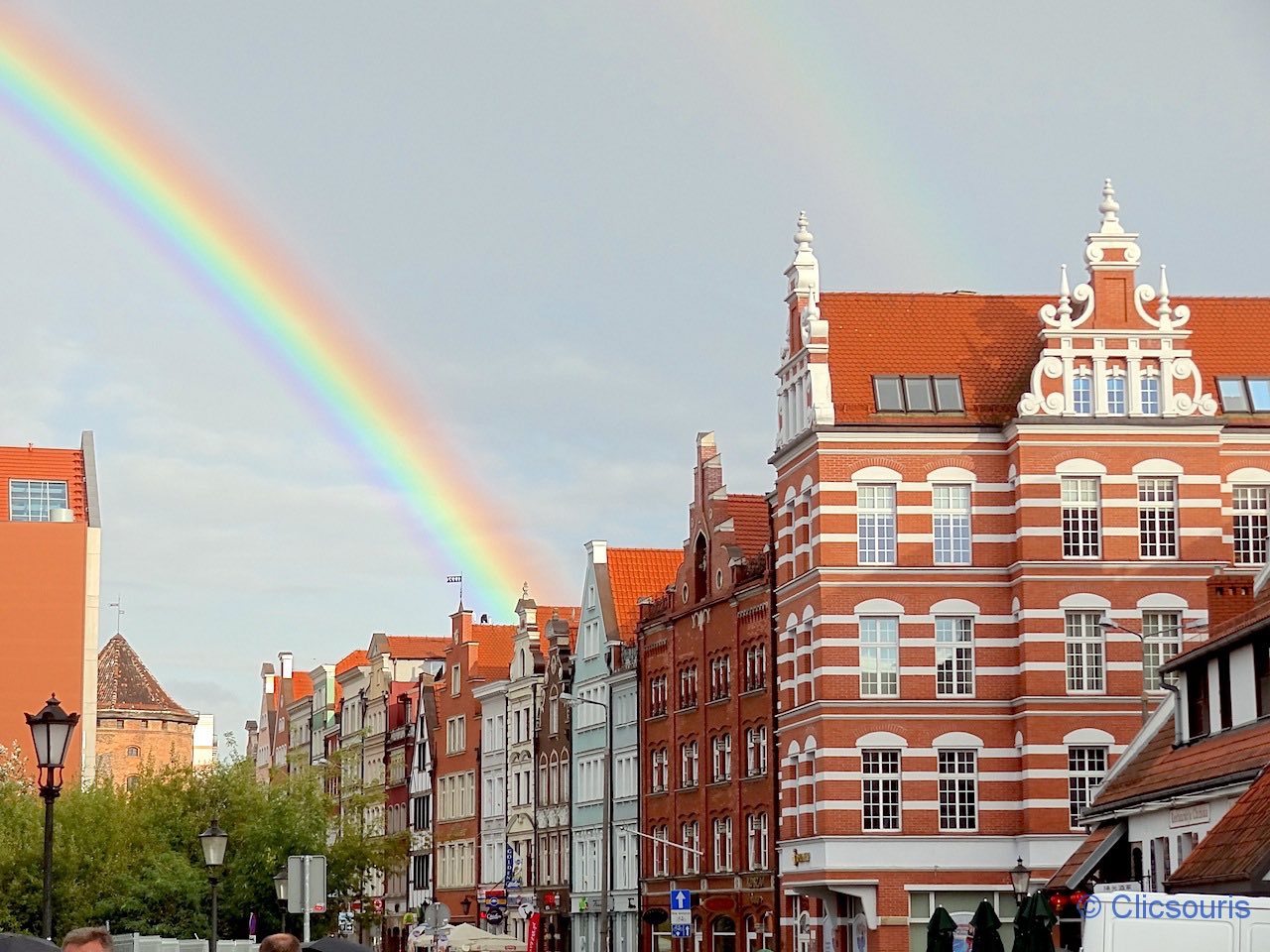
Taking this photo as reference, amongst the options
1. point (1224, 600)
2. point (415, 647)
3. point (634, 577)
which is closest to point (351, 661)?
point (415, 647)

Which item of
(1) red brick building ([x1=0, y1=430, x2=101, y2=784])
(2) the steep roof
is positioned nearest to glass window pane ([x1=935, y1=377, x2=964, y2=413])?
(1) red brick building ([x1=0, y1=430, x2=101, y2=784])

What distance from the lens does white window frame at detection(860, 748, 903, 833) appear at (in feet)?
219

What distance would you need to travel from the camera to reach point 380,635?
488 feet

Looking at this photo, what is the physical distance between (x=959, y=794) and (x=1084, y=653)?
5.89m

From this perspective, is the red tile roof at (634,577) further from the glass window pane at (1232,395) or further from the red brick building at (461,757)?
the glass window pane at (1232,395)

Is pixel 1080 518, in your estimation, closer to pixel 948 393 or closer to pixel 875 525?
pixel 948 393

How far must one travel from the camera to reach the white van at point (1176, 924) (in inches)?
739

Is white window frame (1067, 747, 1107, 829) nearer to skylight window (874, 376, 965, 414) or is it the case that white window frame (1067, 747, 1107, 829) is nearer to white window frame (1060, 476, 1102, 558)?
white window frame (1060, 476, 1102, 558)

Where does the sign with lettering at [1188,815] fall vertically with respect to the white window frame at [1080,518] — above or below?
below

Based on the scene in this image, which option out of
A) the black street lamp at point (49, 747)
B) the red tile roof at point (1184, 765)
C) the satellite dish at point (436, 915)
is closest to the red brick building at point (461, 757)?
the red tile roof at point (1184, 765)

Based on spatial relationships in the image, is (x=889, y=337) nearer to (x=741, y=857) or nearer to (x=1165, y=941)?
(x=741, y=857)

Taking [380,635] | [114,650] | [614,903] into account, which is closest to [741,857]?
[614,903]

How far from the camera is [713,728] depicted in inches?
3329

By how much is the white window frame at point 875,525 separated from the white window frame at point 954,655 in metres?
2.73
